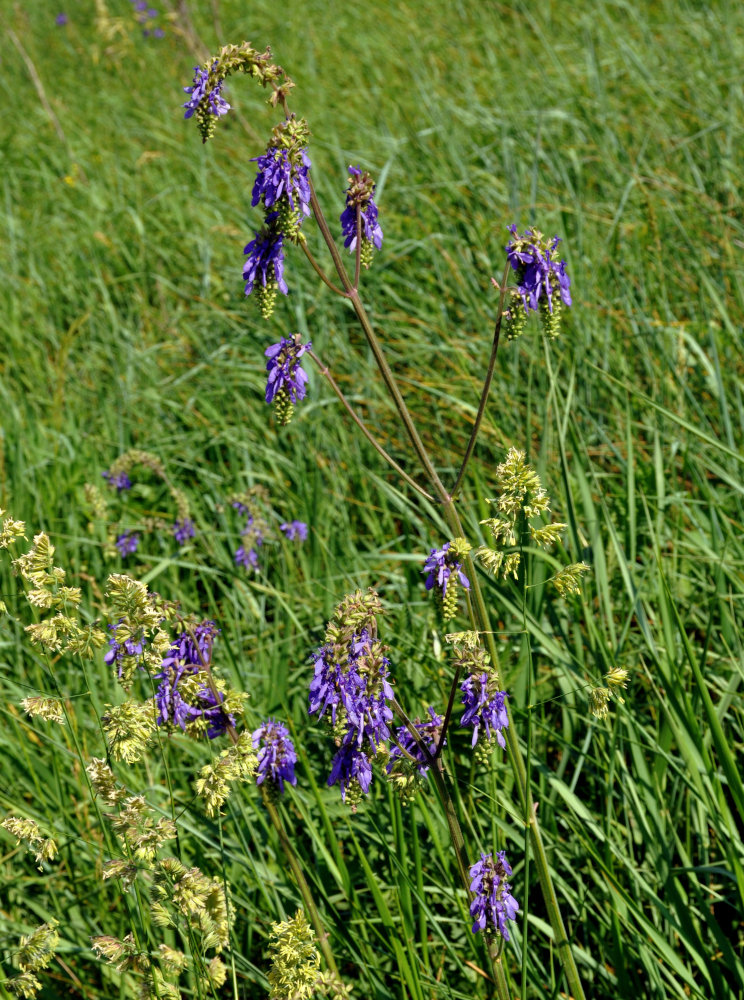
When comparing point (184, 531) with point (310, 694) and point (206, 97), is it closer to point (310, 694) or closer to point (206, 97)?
point (310, 694)

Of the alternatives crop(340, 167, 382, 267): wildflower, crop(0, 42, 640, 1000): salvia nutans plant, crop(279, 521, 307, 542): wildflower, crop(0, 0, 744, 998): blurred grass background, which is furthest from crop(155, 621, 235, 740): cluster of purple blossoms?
crop(279, 521, 307, 542): wildflower

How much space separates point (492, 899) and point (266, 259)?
3.86 feet

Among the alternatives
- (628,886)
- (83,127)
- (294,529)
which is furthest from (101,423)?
(83,127)

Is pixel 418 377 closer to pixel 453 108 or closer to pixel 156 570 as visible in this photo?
pixel 156 570

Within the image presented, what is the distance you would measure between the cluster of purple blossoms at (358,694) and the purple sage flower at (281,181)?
0.74m

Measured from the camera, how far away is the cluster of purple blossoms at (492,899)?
1.55m

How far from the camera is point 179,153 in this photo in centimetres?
597

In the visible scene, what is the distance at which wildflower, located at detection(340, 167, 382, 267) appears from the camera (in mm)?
1636

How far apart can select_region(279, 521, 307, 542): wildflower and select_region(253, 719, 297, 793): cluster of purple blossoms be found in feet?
4.09

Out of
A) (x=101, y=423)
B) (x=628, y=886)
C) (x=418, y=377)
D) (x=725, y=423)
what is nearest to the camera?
(x=628, y=886)

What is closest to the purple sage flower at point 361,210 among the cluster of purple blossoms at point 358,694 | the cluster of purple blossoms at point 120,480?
the cluster of purple blossoms at point 358,694

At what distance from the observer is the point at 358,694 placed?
1451 millimetres

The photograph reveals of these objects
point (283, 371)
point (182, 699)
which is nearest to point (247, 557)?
point (182, 699)

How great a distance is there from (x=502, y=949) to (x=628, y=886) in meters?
0.56
